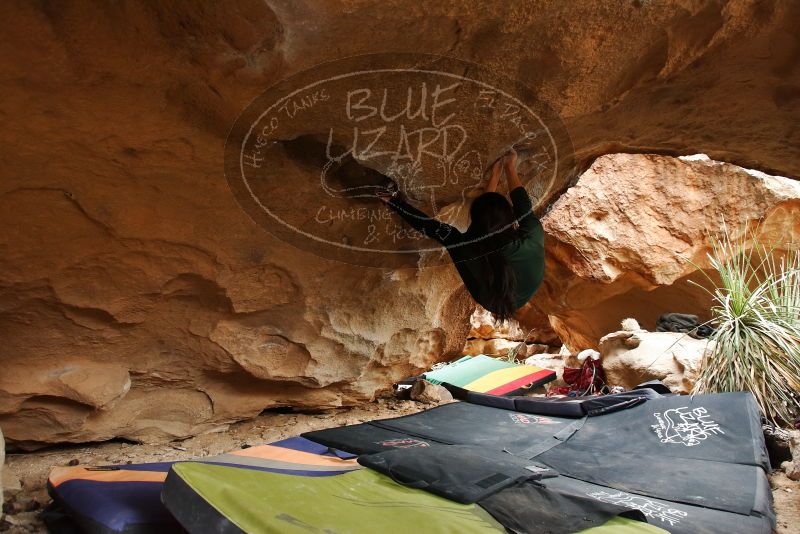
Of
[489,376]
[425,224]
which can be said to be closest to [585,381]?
[489,376]

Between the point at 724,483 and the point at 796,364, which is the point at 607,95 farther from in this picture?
the point at 796,364

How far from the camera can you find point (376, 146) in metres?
2.04

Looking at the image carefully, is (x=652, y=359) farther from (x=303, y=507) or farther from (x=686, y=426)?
(x=303, y=507)

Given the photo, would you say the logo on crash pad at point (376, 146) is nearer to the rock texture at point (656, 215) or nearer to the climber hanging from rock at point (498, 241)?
the climber hanging from rock at point (498, 241)

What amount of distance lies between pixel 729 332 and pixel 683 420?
90cm

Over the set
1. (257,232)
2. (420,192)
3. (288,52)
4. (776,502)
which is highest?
(288,52)

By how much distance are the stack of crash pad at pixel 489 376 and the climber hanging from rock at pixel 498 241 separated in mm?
2345

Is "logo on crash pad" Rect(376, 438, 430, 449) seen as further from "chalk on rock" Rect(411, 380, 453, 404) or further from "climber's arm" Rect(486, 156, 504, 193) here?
"chalk on rock" Rect(411, 380, 453, 404)

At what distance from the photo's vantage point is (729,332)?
335cm

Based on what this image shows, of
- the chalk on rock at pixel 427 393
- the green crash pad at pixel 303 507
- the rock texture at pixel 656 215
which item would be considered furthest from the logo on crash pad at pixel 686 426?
the rock texture at pixel 656 215

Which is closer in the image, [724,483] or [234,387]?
[724,483]

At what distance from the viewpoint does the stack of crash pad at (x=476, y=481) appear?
138cm

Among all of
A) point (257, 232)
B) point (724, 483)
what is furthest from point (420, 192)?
point (724, 483)

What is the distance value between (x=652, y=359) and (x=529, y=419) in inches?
69.3
